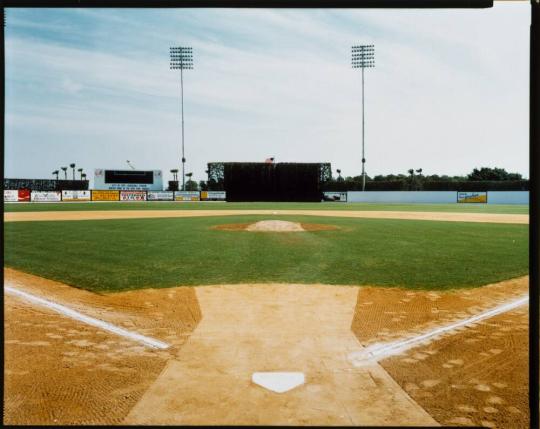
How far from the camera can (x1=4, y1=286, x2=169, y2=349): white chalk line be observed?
12.9ft

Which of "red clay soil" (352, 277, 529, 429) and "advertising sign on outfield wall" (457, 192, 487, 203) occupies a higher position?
"advertising sign on outfield wall" (457, 192, 487, 203)

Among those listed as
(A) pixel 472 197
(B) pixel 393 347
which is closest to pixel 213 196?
(A) pixel 472 197

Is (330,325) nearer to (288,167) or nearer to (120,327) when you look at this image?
(120,327)

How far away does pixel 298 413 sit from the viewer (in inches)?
105

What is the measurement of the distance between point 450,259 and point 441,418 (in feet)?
21.7

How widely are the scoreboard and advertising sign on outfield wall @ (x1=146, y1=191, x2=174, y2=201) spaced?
6468mm

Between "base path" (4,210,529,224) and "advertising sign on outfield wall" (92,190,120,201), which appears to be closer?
"base path" (4,210,529,224)

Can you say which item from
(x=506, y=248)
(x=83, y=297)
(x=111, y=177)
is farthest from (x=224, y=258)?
(x=111, y=177)

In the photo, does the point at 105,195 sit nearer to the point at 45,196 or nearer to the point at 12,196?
the point at 45,196

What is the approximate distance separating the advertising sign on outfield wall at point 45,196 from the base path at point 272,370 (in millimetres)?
42903

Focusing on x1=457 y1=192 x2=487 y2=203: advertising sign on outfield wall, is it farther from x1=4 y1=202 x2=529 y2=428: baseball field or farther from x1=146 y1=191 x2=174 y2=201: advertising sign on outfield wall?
x1=4 y1=202 x2=529 y2=428: baseball field

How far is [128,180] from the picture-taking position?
178 feet

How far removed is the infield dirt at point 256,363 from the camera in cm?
267

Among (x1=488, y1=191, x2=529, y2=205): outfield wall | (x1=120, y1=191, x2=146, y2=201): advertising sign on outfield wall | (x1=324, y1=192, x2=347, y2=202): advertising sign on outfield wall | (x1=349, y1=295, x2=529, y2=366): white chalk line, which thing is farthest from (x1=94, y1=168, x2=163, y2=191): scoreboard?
(x1=349, y1=295, x2=529, y2=366): white chalk line
